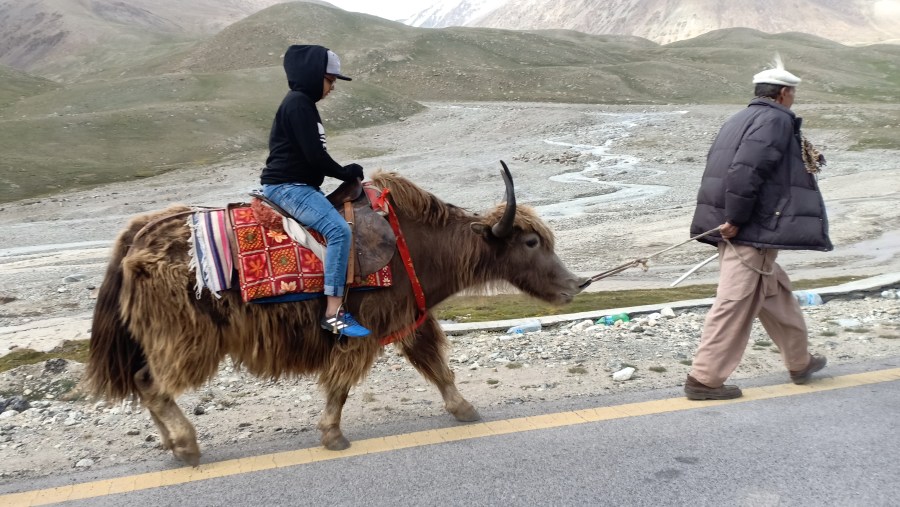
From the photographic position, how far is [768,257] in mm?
4477

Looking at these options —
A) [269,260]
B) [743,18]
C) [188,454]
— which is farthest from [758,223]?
[743,18]

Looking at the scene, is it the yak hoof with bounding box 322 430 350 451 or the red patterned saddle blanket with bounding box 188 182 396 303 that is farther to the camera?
the yak hoof with bounding box 322 430 350 451

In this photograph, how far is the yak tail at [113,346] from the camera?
154 inches

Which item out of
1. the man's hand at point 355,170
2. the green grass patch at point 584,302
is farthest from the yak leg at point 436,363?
the green grass patch at point 584,302

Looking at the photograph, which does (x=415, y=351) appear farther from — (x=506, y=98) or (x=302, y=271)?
(x=506, y=98)

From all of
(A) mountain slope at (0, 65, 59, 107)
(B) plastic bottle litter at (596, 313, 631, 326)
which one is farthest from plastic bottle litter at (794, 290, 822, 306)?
(A) mountain slope at (0, 65, 59, 107)

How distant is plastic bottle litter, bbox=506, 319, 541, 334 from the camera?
654 centimetres

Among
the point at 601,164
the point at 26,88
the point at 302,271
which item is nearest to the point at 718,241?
the point at 302,271

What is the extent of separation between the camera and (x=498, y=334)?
652cm

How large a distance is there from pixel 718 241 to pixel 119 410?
161 inches

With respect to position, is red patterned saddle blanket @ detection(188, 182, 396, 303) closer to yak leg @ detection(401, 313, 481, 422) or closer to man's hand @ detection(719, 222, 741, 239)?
yak leg @ detection(401, 313, 481, 422)

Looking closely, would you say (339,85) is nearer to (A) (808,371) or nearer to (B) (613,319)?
(B) (613,319)

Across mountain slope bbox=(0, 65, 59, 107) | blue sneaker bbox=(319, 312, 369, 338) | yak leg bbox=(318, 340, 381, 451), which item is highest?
mountain slope bbox=(0, 65, 59, 107)

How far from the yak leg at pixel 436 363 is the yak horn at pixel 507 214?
0.68m
